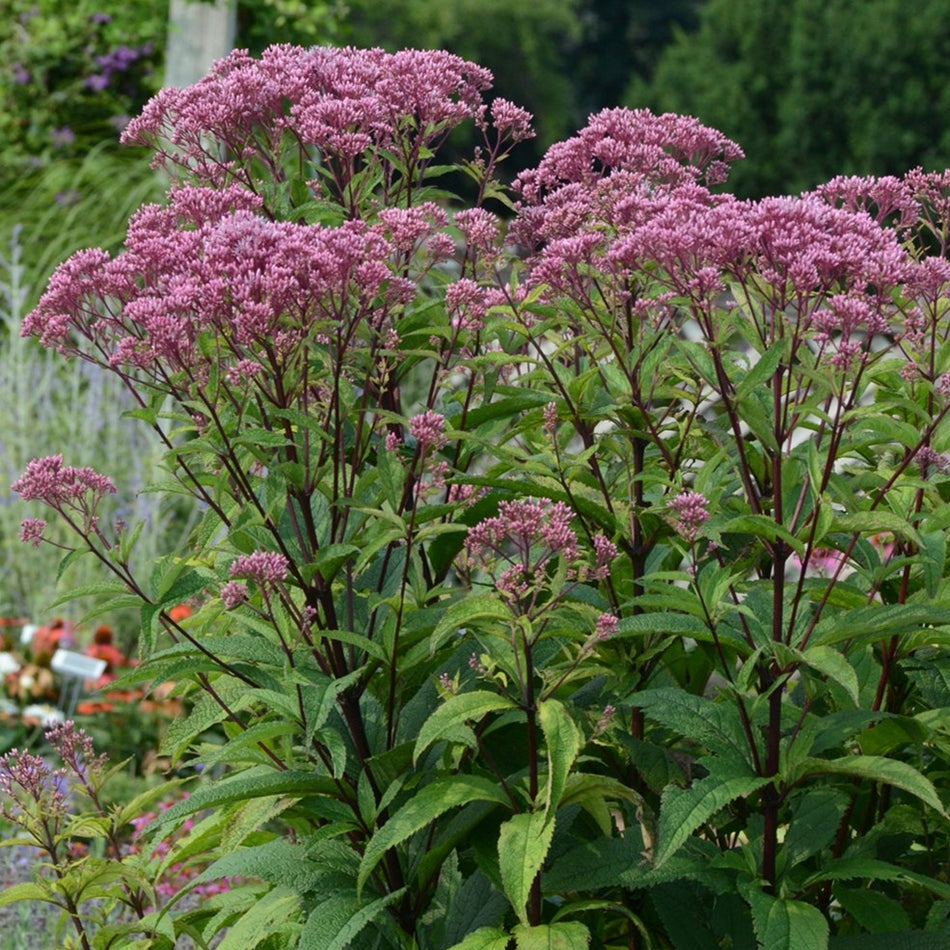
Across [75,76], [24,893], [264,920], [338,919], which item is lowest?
[75,76]

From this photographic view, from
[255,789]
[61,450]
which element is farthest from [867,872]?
[61,450]

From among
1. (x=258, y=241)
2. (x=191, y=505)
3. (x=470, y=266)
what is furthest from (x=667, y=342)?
(x=191, y=505)

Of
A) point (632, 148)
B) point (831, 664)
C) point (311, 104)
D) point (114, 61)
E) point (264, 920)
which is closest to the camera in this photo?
point (831, 664)

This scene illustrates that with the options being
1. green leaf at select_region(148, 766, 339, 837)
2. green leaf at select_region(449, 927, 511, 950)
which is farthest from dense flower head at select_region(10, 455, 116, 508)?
green leaf at select_region(449, 927, 511, 950)

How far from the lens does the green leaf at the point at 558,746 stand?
2.00m

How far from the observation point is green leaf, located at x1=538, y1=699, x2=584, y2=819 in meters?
2.00

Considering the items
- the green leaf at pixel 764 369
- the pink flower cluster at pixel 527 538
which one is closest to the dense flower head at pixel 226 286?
A: the pink flower cluster at pixel 527 538

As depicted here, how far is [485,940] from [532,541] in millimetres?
570

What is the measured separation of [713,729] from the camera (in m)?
2.13

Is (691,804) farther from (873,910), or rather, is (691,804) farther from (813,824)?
(873,910)

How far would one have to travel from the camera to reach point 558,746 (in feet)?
6.60

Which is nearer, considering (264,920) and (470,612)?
(470,612)

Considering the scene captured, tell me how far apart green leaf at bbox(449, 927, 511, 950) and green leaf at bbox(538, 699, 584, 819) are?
216 millimetres

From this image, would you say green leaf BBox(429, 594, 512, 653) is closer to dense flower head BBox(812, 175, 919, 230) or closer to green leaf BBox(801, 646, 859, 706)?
green leaf BBox(801, 646, 859, 706)
